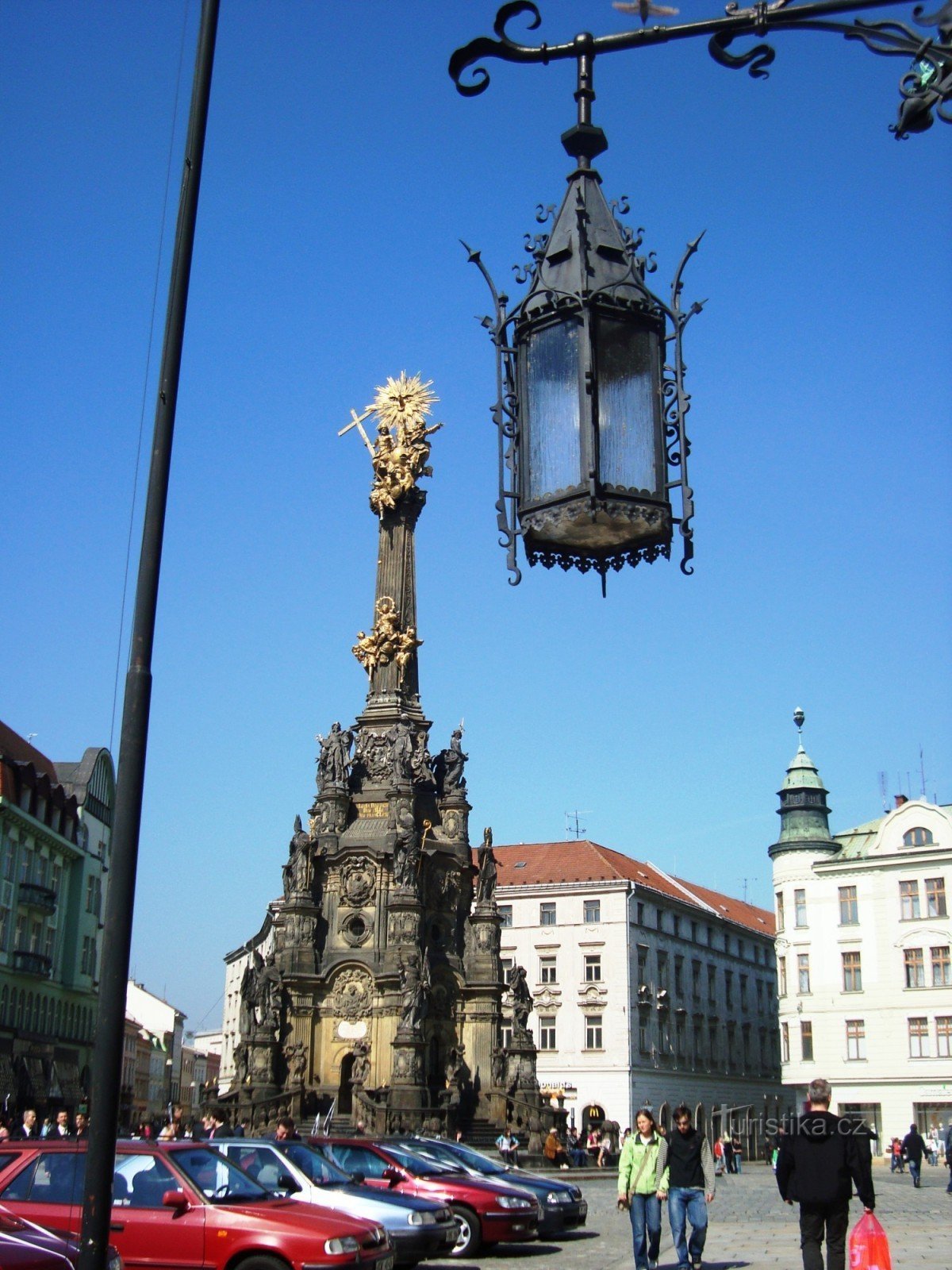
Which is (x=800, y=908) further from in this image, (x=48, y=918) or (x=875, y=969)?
(x=48, y=918)

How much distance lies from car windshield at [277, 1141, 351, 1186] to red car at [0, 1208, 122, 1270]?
16.7 feet

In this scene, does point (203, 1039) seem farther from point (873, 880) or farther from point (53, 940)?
point (873, 880)

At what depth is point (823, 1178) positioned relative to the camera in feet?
32.2

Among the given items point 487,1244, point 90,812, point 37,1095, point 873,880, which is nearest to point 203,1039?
point 90,812

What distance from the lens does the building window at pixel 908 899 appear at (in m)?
55.3

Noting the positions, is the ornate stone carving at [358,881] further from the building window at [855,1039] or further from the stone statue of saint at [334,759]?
the building window at [855,1039]

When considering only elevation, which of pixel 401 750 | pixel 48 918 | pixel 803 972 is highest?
pixel 401 750

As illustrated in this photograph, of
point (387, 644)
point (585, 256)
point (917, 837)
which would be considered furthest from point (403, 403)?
point (585, 256)

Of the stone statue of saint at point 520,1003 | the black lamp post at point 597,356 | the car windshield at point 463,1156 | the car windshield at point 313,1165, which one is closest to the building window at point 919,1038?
the stone statue of saint at point 520,1003

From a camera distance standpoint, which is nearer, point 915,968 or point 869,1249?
point 869,1249

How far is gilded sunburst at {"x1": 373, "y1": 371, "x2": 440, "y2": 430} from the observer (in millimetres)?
45750

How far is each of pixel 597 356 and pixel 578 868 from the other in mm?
63360

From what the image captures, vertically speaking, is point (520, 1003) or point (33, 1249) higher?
point (520, 1003)

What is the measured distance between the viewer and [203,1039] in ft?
527
